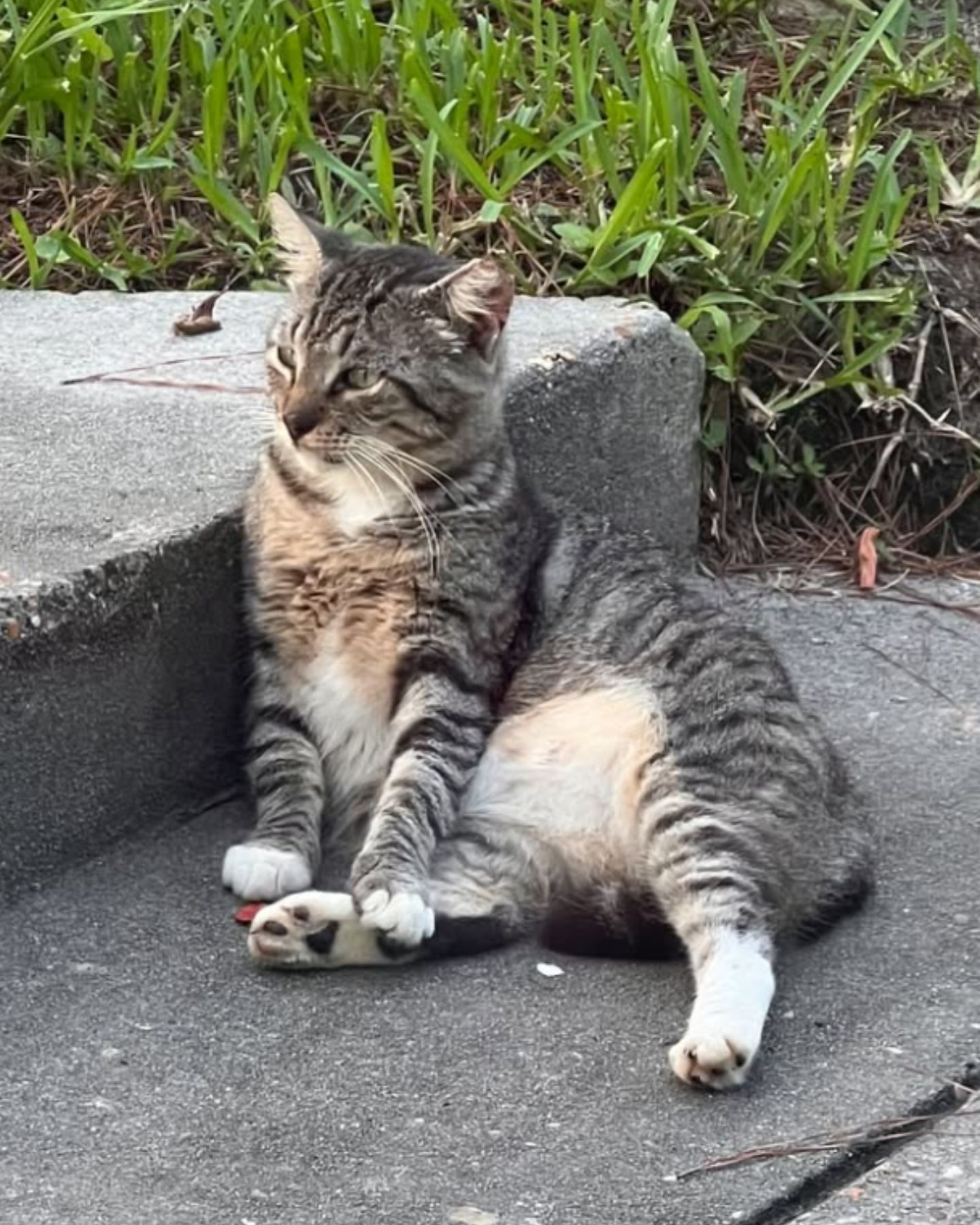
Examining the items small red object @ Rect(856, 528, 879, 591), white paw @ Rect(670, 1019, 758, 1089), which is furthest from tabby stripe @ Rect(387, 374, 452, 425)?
small red object @ Rect(856, 528, 879, 591)

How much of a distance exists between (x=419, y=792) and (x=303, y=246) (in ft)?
3.59

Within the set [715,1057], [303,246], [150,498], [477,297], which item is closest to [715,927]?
[715,1057]

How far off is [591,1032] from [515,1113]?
276 mm

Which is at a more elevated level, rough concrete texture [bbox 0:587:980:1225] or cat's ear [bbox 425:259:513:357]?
cat's ear [bbox 425:259:513:357]

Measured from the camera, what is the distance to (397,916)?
3.48 m

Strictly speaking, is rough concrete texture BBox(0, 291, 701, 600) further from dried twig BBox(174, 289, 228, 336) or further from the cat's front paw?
the cat's front paw

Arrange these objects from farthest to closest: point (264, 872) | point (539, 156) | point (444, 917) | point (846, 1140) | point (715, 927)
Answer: point (539, 156) → point (264, 872) → point (444, 917) → point (715, 927) → point (846, 1140)

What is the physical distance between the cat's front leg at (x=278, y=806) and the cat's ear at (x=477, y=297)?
0.74m

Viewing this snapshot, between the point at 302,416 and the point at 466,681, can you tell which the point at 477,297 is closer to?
the point at 302,416

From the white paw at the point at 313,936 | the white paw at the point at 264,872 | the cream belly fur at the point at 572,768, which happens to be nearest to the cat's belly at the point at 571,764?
the cream belly fur at the point at 572,768

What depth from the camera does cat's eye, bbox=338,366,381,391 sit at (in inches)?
155

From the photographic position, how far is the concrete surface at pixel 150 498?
3.71 meters

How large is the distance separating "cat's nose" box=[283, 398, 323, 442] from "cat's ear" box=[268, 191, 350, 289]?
0.31 metres

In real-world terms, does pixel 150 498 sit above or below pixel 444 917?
Answer: above
